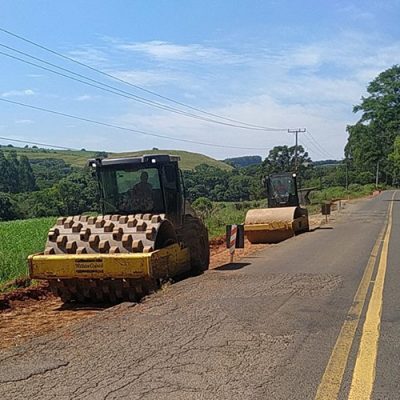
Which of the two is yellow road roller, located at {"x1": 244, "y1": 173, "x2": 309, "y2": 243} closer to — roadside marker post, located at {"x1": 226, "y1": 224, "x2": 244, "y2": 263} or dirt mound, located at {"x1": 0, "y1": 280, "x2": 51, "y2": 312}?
roadside marker post, located at {"x1": 226, "y1": 224, "x2": 244, "y2": 263}

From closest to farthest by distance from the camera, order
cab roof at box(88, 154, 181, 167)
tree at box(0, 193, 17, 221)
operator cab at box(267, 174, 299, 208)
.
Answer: cab roof at box(88, 154, 181, 167) < operator cab at box(267, 174, 299, 208) < tree at box(0, 193, 17, 221)

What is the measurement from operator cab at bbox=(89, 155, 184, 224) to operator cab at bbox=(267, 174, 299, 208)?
50.4 ft

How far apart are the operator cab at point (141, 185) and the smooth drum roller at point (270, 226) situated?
11499 mm

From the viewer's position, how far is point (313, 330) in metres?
7.09

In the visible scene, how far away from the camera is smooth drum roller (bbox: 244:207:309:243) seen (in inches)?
930

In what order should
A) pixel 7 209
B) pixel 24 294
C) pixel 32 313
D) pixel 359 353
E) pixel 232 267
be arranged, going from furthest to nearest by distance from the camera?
pixel 7 209
pixel 232 267
pixel 24 294
pixel 32 313
pixel 359 353

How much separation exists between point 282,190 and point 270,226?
4.27m

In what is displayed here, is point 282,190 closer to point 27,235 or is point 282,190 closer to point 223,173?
point 27,235

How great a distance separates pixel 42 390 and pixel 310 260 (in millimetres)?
10216

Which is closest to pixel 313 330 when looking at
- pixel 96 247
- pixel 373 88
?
pixel 96 247

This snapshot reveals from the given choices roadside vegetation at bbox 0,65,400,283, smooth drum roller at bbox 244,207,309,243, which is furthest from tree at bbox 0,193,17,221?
smooth drum roller at bbox 244,207,309,243

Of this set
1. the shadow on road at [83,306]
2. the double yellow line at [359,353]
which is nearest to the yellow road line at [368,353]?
the double yellow line at [359,353]

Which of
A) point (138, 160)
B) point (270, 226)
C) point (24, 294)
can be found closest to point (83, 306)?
point (24, 294)

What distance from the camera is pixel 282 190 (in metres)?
27.5
